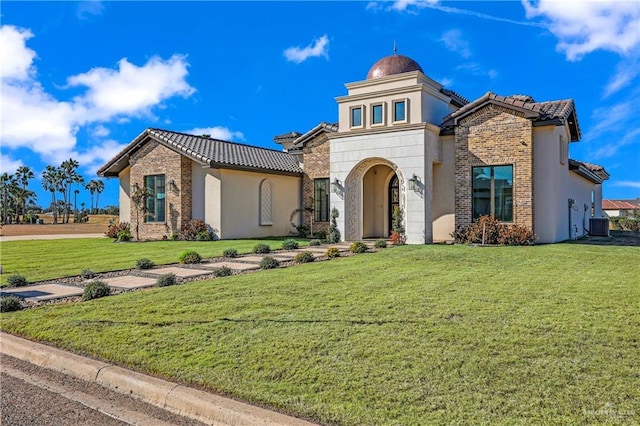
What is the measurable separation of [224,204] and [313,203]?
169 inches

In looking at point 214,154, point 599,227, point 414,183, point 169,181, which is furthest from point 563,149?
point 169,181

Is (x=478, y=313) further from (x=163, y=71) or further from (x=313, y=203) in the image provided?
(x=313, y=203)

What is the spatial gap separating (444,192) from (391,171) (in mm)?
3277

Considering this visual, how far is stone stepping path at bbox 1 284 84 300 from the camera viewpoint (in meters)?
7.66

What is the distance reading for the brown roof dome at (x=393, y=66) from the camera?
62.6 ft

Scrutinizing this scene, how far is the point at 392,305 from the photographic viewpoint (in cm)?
623

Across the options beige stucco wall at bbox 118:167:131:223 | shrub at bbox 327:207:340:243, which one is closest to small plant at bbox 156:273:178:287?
shrub at bbox 327:207:340:243

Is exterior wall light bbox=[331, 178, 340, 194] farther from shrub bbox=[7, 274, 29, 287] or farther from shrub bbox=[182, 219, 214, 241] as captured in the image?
Result: shrub bbox=[7, 274, 29, 287]

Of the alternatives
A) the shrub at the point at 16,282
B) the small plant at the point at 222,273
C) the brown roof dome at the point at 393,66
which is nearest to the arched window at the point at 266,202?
the brown roof dome at the point at 393,66

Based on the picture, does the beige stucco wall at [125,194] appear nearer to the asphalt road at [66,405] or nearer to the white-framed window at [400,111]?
the white-framed window at [400,111]

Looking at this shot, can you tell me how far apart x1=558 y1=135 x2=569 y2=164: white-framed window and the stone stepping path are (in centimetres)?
1591

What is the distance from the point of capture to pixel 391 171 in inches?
803

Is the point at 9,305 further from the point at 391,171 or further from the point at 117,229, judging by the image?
the point at 117,229

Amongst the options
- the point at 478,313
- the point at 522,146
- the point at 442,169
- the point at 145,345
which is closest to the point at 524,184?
the point at 522,146
